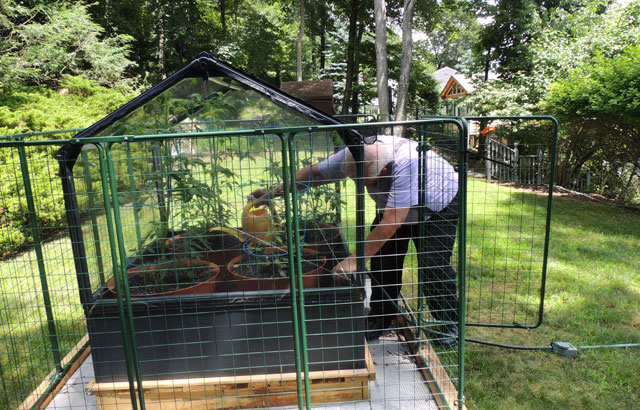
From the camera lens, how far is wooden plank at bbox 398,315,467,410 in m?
2.73

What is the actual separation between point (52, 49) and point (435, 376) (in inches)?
491

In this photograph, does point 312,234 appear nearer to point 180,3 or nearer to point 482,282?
point 482,282

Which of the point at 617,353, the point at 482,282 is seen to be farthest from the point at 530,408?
the point at 482,282

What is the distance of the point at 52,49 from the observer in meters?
11.2

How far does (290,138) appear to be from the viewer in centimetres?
232

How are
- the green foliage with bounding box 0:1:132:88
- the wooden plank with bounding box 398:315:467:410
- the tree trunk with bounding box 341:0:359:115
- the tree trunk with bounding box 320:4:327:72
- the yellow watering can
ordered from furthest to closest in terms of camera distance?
the tree trunk with bounding box 320:4:327:72
the tree trunk with bounding box 341:0:359:115
the green foliage with bounding box 0:1:132:88
the yellow watering can
the wooden plank with bounding box 398:315:467:410

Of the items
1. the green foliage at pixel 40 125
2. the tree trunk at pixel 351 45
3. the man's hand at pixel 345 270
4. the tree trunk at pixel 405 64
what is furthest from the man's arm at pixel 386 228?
the tree trunk at pixel 351 45

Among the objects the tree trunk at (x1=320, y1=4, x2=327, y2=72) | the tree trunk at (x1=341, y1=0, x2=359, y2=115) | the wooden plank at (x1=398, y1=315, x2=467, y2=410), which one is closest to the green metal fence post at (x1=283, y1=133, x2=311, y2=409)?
the wooden plank at (x1=398, y1=315, x2=467, y2=410)

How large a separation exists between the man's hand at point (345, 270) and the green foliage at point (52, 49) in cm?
941

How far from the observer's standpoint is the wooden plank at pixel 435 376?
273cm

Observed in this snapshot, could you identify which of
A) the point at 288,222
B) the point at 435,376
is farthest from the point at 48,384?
the point at 435,376

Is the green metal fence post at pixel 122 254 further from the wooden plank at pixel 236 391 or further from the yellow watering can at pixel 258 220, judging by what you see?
the yellow watering can at pixel 258 220

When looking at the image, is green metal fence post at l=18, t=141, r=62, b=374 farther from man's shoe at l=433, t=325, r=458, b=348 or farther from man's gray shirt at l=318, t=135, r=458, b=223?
man's shoe at l=433, t=325, r=458, b=348

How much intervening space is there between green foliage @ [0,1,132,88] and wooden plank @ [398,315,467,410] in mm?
9823
